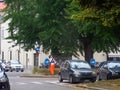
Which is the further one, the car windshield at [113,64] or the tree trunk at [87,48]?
the tree trunk at [87,48]

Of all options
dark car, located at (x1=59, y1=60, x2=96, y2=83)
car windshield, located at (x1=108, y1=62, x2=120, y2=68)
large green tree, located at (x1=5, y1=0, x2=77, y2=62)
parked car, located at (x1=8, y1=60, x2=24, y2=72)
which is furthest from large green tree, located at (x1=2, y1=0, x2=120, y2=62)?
parked car, located at (x1=8, y1=60, x2=24, y2=72)

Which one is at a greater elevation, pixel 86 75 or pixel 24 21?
pixel 24 21

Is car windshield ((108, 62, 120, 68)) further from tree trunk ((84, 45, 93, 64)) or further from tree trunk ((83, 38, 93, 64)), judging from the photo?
tree trunk ((84, 45, 93, 64))

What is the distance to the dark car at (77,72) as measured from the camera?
113ft

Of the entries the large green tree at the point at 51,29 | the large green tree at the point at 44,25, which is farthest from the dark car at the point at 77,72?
the large green tree at the point at 44,25

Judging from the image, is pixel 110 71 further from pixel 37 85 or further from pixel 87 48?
pixel 87 48

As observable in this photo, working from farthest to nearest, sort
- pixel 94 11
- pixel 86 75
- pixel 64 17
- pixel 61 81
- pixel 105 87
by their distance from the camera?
pixel 64 17, pixel 61 81, pixel 86 75, pixel 105 87, pixel 94 11

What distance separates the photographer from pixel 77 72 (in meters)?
34.5

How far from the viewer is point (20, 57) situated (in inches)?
3462

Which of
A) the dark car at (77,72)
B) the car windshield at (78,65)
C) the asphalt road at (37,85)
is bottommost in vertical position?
the asphalt road at (37,85)

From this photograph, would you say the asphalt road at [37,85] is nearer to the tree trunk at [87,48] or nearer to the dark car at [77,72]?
the dark car at [77,72]

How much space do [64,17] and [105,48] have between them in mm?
6279

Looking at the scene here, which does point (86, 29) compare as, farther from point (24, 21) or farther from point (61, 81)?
point (24, 21)

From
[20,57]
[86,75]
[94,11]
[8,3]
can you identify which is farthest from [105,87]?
[20,57]
